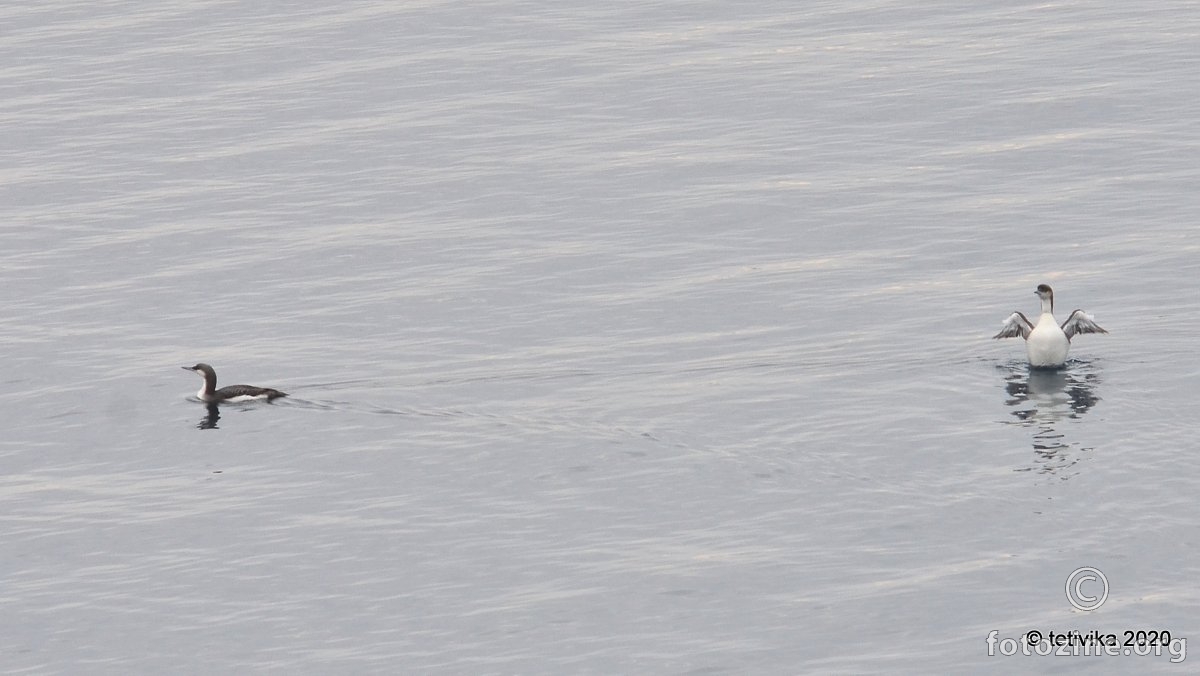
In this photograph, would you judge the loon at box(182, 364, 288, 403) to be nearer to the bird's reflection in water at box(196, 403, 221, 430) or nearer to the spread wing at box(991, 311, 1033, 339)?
the bird's reflection in water at box(196, 403, 221, 430)

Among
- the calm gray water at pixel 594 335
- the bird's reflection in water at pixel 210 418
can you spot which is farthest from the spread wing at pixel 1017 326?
the bird's reflection in water at pixel 210 418

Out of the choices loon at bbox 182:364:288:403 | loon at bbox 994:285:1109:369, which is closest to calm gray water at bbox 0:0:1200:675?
loon at bbox 182:364:288:403

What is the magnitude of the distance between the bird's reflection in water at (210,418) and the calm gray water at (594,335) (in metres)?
0.14

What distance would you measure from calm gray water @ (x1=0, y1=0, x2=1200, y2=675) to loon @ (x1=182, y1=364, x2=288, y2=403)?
15.1 inches

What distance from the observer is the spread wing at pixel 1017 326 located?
4144cm

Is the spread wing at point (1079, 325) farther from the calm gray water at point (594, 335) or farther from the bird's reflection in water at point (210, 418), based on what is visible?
the bird's reflection in water at point (210, 418)

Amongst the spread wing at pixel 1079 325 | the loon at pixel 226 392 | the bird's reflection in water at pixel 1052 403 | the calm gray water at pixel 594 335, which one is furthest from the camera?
the loon at pixel 226 392

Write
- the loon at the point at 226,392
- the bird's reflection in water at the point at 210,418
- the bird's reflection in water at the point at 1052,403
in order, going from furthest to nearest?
the loon at the point at 226,392
the bird's reflection in water at the point at 210,418
the bird's reflection in water at the point at 1052,403

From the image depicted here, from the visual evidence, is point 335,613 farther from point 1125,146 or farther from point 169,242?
point 1125,146

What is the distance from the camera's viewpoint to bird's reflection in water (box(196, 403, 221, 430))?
4088cm

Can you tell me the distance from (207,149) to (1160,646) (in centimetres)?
4303

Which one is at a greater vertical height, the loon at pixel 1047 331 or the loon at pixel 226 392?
the loon at pixel 1047 331

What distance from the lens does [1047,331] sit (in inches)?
1607

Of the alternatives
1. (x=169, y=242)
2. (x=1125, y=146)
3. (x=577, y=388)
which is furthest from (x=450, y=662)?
(x=1125, y=146)
